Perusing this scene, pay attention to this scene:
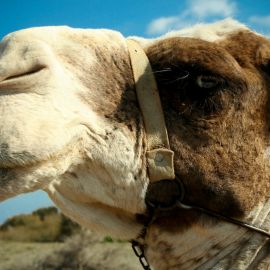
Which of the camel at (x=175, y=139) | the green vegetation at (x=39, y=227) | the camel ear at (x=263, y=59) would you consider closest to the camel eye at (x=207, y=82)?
the camel at (x=175, y=139)

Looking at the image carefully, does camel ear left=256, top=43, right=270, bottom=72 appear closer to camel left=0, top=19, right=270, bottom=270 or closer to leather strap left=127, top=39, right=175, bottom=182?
camel left=0, top=19, right=270, bottom=270

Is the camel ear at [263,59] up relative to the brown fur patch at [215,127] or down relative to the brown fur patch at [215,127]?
→ up

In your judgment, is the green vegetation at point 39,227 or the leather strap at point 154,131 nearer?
the leather strap at point 154,131

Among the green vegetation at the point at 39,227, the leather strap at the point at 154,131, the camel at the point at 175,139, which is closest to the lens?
the camel at the point at 175,139

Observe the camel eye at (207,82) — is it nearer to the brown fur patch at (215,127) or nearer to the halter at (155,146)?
the brown fur patch at (215,127)

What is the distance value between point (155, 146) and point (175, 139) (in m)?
0.13

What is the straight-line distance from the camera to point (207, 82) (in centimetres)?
311

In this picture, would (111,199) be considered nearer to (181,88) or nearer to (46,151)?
(46,151)

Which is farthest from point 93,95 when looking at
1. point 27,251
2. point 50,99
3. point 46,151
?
point 27,251

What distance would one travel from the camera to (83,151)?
2.81 meters

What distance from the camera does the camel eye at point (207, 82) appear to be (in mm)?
3100

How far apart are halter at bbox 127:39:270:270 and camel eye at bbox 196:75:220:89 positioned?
0.87 ft

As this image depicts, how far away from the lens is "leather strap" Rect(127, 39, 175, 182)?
304 cm

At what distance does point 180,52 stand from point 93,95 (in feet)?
2.14
